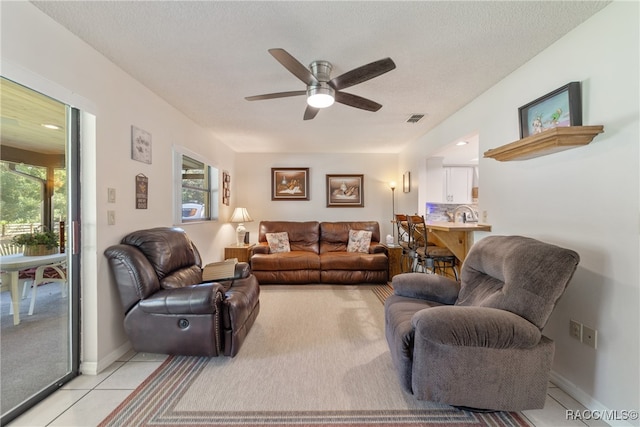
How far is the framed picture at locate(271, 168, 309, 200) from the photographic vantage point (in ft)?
17.6

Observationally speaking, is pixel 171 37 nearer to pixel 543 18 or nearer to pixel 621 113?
pixel 543 18

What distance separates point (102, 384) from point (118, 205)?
51.6 inches

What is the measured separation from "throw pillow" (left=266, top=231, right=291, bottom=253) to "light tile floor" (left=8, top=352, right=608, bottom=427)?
274 centimetres

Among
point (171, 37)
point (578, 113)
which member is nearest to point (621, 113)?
point (578, 113)

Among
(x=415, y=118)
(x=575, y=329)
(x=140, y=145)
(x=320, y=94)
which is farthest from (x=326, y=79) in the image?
(x=575, y=329)

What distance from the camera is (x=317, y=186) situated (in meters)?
5.40

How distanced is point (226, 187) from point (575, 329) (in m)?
4.69

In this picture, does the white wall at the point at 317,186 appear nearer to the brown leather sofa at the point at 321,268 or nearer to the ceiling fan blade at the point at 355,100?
the brown leather sofa at the point at 321,268

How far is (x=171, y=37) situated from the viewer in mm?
1771

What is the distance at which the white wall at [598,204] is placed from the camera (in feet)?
4.64

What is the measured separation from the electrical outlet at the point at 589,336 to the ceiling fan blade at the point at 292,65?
7.98 ft

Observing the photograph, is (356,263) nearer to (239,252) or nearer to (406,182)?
(406,182)

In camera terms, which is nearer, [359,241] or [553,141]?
[553,141]

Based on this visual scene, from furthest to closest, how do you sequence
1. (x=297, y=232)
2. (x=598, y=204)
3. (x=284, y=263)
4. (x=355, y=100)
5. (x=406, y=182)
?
(x=297, y=232) → (x=406, y=182) → (x=284, y=263) → (x=355, y=100) → (x=598, y=204)
